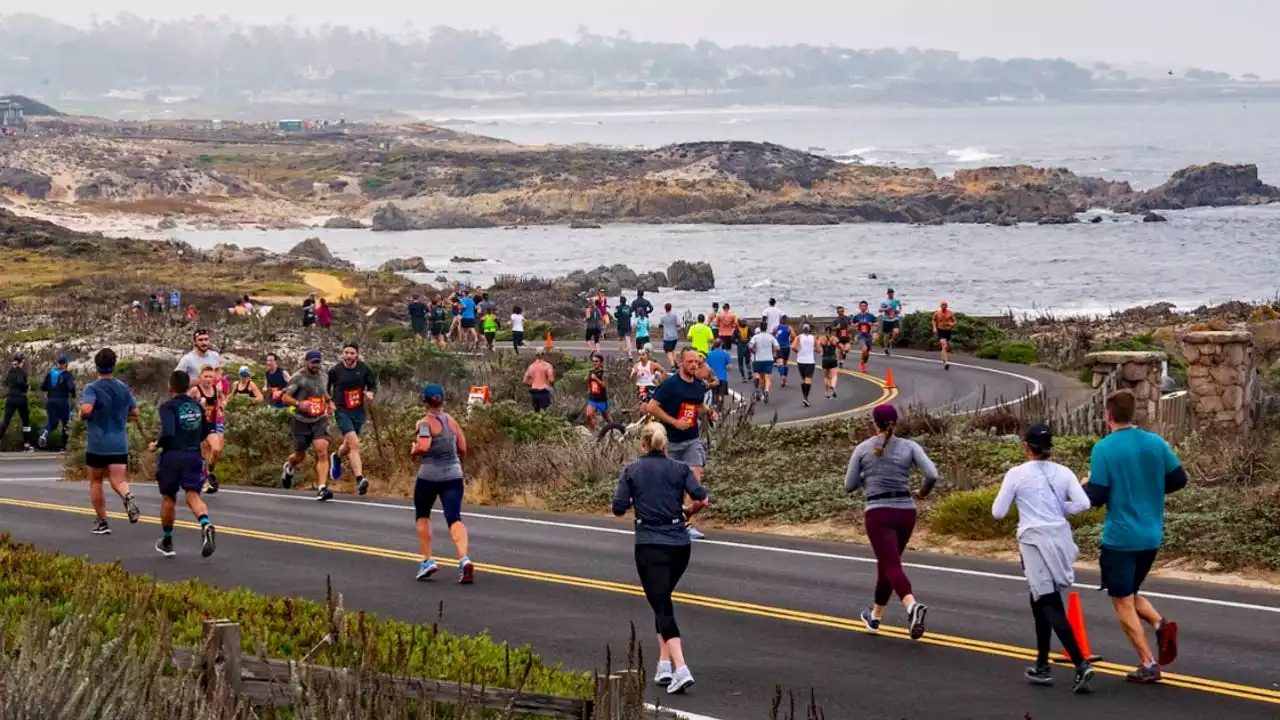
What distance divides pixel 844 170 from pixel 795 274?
66329 mm

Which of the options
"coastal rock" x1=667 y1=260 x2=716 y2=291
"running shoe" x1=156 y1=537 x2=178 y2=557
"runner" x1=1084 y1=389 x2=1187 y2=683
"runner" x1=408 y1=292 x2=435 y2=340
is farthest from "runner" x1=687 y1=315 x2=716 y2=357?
"coastal rock" x1=667 y1=260 x2=716 y2=291

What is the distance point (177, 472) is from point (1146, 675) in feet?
28.0

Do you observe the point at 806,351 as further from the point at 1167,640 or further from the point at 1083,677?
the point at 1083,677

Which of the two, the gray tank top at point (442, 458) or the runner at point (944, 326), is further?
the runner at point (944, 326)

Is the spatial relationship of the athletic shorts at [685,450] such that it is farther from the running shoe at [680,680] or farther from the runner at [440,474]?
the running shoe at [680,680]

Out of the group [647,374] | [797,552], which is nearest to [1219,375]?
[647,374]

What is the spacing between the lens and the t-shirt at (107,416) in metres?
15.4

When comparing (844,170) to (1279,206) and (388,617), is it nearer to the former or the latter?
(1279,206)

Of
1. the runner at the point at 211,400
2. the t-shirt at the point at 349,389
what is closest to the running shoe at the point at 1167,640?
the t-shirt at the point at 349,389

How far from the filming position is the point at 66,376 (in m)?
27.8

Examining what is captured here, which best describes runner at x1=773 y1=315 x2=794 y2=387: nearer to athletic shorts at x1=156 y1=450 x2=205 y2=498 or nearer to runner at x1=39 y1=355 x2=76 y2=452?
runner at x1=39 y1=355 x2=76 y2=452

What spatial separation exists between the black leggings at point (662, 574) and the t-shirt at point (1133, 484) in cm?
249

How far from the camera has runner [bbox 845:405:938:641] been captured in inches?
444

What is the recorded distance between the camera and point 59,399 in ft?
93.1
